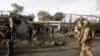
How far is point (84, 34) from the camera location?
11.9 m

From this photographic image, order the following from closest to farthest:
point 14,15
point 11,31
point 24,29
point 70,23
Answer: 1. point 11,31
2. point 14,15
3. point 24,29
4. point 70,23

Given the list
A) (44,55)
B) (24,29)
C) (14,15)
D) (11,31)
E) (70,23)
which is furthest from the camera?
(70,23)

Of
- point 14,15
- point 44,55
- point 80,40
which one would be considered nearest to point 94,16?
point 14,15

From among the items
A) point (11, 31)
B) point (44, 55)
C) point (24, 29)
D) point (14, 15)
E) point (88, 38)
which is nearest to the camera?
point (88, 38)

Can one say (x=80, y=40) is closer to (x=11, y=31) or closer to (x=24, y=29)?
(x=11, y=31)

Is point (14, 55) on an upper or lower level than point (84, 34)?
lower

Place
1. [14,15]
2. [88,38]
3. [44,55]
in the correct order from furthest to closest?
[14,15]
[44,55]
[88,38]

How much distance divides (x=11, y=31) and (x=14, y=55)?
6.50 feet

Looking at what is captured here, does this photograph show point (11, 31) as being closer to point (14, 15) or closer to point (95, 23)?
point (14, 15)

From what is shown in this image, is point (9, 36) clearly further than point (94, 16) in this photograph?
No

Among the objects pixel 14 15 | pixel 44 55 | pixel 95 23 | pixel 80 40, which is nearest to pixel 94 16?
pixel 95 23

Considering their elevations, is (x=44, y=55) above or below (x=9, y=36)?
below

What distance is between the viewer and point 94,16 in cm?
4509

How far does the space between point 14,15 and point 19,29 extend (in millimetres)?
2756
